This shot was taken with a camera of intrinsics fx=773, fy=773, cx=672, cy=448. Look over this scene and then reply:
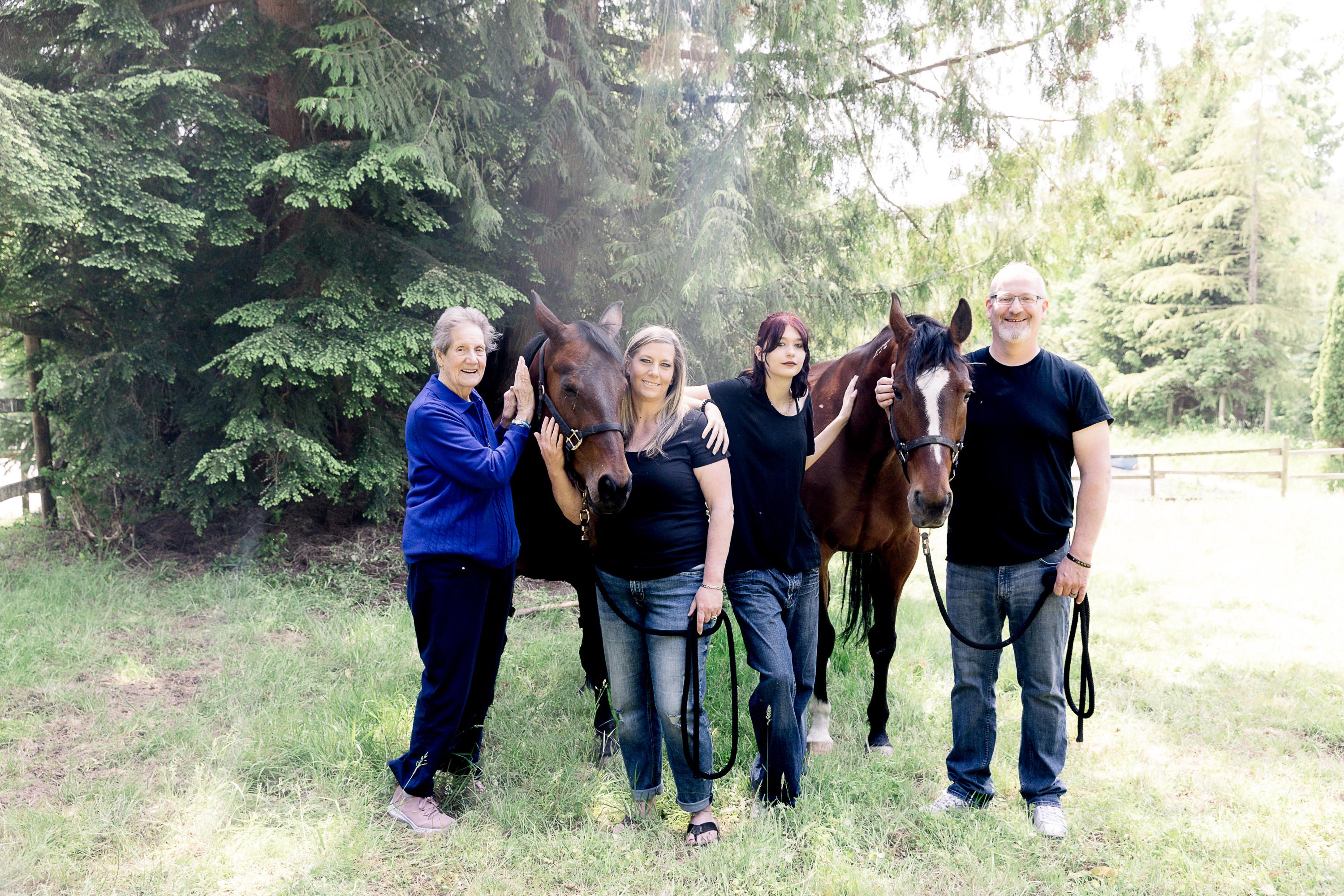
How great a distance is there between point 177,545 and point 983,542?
7011 mm

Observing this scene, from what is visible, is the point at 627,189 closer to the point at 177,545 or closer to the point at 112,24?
the point at 112,24

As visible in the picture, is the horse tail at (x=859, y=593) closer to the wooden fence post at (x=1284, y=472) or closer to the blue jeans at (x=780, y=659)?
the blue jeans at (x=780, y=659)

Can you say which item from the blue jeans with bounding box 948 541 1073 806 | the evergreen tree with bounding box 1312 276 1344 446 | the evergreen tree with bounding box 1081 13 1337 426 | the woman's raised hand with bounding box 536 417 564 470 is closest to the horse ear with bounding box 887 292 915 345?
the blue jeans with bounding box 948 541 1073 806

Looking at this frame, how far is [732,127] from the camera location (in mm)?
6102

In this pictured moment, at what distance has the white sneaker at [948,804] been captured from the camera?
3047mm

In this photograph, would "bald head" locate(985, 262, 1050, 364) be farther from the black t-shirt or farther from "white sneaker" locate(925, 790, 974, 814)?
"white sneaker" locate(925, 790, 974, 814)

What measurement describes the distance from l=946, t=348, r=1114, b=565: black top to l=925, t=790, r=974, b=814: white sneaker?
A: 977 millimetres

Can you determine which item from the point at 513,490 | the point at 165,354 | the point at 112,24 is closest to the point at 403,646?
the point at 513,490

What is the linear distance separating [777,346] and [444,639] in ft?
5.30

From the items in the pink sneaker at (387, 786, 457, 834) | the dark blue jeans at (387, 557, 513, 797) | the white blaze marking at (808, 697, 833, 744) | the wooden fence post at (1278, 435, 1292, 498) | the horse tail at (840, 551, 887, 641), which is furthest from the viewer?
the wooden fence post at (1278, 435, 1292, 498)

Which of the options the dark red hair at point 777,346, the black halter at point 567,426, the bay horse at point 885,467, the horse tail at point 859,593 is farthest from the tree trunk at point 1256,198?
the black halter at point 567,426

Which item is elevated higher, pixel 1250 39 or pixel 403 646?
pixel 1250 39

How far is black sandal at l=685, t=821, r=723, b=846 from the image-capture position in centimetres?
279

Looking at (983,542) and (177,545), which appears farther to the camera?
(177,545)
